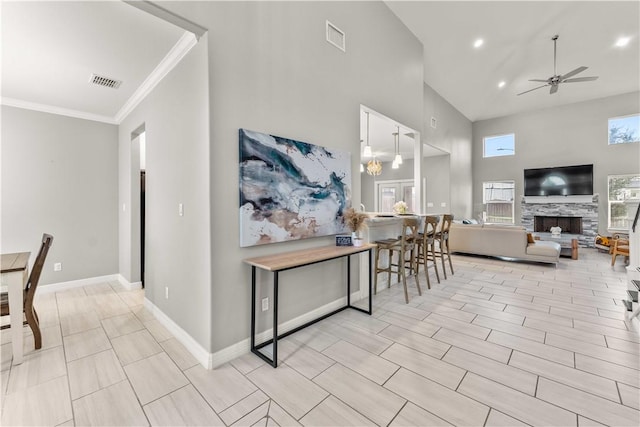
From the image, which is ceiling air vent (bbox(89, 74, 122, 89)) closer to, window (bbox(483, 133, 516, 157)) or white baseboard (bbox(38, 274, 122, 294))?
white baseboard (bbox(38, 274, 122, 294))

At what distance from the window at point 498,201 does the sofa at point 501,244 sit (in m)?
3.46

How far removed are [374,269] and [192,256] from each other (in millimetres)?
2342

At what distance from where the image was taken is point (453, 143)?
314 inches

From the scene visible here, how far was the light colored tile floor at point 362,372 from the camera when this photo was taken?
5.41 ft

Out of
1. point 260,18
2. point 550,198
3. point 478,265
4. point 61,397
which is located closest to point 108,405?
point 61,397

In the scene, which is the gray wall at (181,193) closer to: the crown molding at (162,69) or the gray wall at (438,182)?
the crown molding at (162,69)

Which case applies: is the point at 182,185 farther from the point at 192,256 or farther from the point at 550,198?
the point at 550,198

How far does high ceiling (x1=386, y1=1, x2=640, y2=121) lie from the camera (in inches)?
163

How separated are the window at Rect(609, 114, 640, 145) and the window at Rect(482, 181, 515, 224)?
2.55m

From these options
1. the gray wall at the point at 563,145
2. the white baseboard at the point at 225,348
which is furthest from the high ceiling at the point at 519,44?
the white baseboard at the point at 225,348

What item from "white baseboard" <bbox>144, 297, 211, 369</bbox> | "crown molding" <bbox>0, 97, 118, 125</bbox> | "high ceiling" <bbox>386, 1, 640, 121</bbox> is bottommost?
"white baseboard" <bbox>144, 297, 211, 369</bbox>

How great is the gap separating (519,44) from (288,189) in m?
5.48

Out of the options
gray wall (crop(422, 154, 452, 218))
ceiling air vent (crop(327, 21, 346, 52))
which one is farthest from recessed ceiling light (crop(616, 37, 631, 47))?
ceiling air vent (crop(327, 21, 346, 52))

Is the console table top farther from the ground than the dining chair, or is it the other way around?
the console table top
